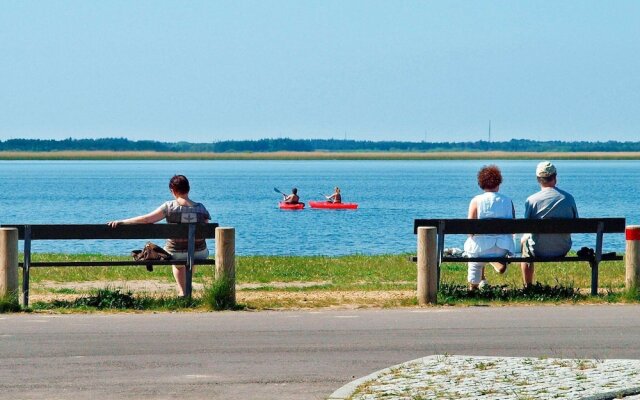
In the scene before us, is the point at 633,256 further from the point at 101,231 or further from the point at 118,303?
the point at 101,231

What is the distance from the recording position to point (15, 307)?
13.2 meters

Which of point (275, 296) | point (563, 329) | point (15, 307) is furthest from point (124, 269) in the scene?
point (563, 329)

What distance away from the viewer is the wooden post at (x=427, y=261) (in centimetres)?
1352

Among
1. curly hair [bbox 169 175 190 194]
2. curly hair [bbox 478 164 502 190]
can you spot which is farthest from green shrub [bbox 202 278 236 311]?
curly hair [bbox 478 164 502 190]

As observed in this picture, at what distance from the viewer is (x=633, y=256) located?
1405cm

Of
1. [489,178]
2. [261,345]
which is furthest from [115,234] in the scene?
[489,178]

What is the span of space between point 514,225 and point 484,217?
0.79m

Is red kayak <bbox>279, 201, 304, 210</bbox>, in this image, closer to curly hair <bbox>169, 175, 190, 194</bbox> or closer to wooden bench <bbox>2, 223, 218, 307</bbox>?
curly hair <bbox>169, 175, 190, 194</bbox>

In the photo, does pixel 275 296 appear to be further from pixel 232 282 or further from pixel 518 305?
pixel 518 305

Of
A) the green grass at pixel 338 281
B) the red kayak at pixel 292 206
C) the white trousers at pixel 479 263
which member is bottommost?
the red kayak at pixel 292 206

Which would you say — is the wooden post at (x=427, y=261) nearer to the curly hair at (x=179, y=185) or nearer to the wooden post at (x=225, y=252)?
the wooden post at (x=225, y=252)

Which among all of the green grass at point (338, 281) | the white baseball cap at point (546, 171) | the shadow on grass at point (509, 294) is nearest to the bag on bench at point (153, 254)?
the green grass at point (338, 281)

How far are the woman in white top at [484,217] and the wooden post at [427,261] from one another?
38.2 inches

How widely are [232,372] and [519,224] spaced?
5767 mm
